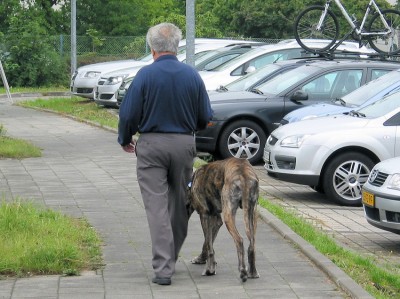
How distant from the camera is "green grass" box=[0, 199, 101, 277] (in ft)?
25.9

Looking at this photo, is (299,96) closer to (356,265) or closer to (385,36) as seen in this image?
(385,36)

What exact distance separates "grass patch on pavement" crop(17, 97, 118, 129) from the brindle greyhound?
41.5 feet

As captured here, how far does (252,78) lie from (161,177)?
10622 mm

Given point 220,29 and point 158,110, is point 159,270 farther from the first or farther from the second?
point 220,29

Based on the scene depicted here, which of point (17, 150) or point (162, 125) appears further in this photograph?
point (17, 150)

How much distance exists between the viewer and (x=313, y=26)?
21.5 m

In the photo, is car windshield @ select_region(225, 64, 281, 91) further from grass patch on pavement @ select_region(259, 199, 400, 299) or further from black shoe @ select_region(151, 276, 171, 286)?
black shoe @ select_region(151, 276, 171, 286)

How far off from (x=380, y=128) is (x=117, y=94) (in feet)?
36.5

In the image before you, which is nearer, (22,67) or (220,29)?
(22,67)

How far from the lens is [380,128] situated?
1317 centimetres

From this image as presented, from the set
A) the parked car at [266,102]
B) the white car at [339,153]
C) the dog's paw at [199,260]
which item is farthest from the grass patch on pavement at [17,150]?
the dog's paw at [199,260]

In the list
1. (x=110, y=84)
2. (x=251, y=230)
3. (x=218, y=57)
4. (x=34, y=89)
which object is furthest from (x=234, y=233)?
(x=34, y=89)

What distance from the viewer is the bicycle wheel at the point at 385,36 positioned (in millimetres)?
21078

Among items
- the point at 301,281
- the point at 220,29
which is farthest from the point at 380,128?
the point at 220,29
